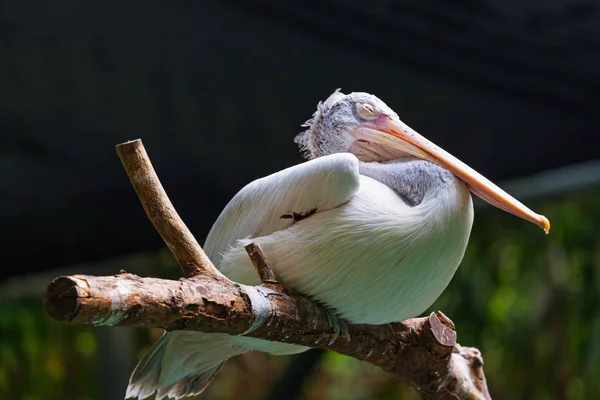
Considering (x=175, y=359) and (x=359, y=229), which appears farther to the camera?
(x=175, y=359)

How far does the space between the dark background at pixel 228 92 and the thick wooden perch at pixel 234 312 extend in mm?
834

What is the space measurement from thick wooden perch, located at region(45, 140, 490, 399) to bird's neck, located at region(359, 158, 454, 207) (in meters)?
A: 0.25

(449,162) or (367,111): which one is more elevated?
(367,111)

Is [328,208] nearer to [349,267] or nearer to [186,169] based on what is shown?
[349,267]

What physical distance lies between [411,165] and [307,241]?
26 centimetres

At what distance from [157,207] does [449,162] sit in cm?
52

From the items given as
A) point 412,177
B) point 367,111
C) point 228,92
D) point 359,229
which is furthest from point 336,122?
point 228,92

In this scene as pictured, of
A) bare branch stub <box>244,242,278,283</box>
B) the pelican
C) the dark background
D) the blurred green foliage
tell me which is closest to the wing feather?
the pelican

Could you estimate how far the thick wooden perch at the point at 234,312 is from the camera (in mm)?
998

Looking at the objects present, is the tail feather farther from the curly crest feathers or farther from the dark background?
the dark background

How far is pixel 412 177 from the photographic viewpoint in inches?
58.6

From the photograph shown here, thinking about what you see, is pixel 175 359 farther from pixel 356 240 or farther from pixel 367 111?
pixel 367 111

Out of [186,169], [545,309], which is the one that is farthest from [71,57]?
[545,309]

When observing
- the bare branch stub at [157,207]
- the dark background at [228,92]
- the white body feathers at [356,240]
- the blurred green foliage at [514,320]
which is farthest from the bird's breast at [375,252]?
the blurred green foliage at [514,320]
